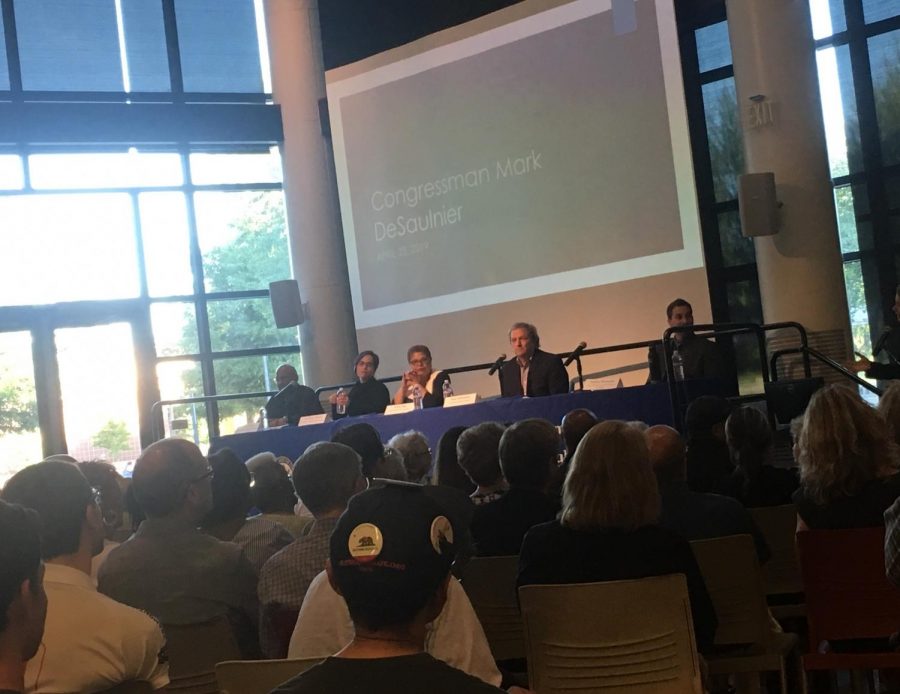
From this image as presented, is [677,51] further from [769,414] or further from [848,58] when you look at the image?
[769,414]

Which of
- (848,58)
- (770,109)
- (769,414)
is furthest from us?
(848,58)

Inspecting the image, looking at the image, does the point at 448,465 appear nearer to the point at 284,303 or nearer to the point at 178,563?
the point at 178,563

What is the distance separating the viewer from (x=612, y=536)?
2.52 m

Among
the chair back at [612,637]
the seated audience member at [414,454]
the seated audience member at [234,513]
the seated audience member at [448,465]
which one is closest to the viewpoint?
the chair back at [612,637]

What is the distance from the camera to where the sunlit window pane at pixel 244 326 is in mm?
10727

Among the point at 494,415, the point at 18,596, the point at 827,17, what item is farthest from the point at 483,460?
the point at 827,17

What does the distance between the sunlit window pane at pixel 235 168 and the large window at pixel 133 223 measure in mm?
15

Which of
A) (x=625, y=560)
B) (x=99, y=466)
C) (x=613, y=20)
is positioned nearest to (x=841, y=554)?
(x=625, y=560)

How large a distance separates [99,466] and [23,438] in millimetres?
6610

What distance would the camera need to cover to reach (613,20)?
7.96 meters

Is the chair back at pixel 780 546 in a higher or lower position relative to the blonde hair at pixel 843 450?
lower

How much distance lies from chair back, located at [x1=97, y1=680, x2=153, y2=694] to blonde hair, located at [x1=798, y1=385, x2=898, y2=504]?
1786 mm

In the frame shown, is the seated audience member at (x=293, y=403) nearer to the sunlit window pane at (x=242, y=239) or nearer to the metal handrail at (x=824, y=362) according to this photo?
the sunlit window pane at (x=242, y=239)

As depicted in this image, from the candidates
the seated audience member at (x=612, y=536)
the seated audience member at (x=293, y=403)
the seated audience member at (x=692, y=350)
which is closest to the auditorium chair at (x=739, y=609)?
the seated audience member at (x=612, y=536)
